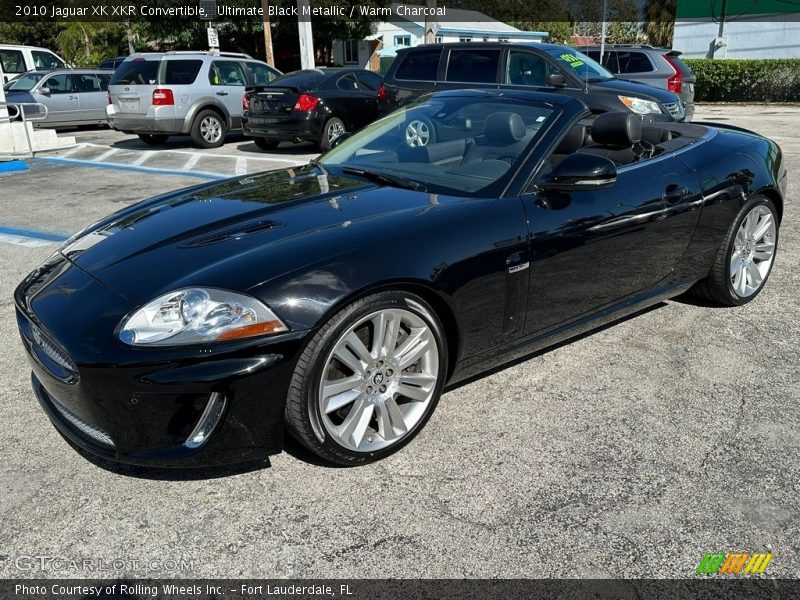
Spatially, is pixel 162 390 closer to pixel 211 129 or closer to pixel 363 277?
pixel 363 277

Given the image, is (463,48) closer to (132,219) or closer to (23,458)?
(132,219)

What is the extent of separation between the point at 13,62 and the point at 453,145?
60.0ft

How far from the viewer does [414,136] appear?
379 centimetres

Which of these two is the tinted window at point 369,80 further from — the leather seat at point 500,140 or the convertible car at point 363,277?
the leather seat at point 500,140

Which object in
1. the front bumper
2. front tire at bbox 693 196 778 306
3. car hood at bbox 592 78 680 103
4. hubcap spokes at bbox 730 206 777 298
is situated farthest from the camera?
car hood at bbox 592 78 680 103

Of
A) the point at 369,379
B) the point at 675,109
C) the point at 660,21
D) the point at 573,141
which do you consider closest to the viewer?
the point at 369,379

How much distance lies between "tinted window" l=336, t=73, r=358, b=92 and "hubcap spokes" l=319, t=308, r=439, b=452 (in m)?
9.90

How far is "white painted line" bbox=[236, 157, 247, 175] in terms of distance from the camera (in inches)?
392

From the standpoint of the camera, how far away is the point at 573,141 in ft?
13.6

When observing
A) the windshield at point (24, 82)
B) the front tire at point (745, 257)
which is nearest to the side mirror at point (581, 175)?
the front tire at point (745, 257)

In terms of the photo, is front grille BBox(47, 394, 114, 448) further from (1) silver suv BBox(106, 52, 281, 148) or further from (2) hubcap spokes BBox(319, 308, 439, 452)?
(1) silver suv BBox(106, 52, 281, 148)

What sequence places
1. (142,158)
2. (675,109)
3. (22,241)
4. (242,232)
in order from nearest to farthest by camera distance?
(242,232), (22,241), (675,109), (142,158)

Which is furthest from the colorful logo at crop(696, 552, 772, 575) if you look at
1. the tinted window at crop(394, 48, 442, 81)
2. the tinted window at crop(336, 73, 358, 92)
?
the tinted window at crop(336, 73, 358, 92)

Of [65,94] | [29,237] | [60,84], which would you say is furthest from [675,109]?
[60,84]
